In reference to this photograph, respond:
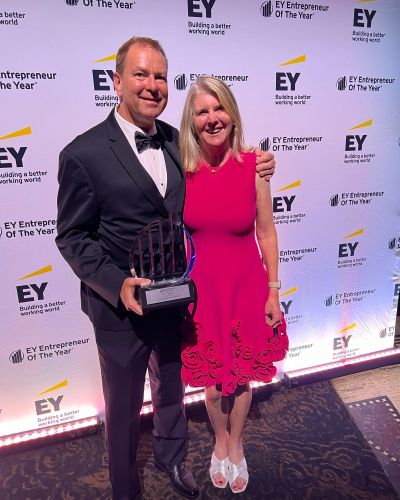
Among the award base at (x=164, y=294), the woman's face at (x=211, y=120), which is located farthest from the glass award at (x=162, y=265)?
the woman's face at (x=211, y=120)

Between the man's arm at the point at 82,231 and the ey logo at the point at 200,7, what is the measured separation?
1.24 meters

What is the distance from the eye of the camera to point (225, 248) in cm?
187

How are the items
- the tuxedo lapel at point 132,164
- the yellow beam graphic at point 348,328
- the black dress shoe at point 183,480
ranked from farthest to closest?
the yellow beam graphic at point 348,328 → the black dress shoe at point 183,480 → the tuxedo lapel at point 132,164

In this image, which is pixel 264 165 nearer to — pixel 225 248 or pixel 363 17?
pixel 225 248

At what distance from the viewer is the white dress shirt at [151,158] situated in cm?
167

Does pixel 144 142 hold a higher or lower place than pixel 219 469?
higher

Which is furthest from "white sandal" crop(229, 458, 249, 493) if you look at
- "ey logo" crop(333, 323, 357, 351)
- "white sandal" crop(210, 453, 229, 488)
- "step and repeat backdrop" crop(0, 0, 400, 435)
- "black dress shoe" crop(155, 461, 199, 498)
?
"ey logo" crop(333, 323, 357, 351)

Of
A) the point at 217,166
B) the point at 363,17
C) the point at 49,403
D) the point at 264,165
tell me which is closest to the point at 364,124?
the point at 363,17

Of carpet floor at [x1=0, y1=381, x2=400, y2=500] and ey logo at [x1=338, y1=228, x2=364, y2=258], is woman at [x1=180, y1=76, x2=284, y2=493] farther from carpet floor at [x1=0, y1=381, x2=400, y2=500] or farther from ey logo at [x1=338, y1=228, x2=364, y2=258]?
ey logo at [x1=338, y1=228, x2=364, y2=258]

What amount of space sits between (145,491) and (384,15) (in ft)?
10.3

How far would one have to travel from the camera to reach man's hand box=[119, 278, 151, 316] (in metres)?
1.52

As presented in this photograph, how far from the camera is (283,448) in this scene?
2412 millimetres

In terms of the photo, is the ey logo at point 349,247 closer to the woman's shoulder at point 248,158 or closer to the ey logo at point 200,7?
the woman's shoulder at point 248,158

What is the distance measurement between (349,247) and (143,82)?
78.8 inches
